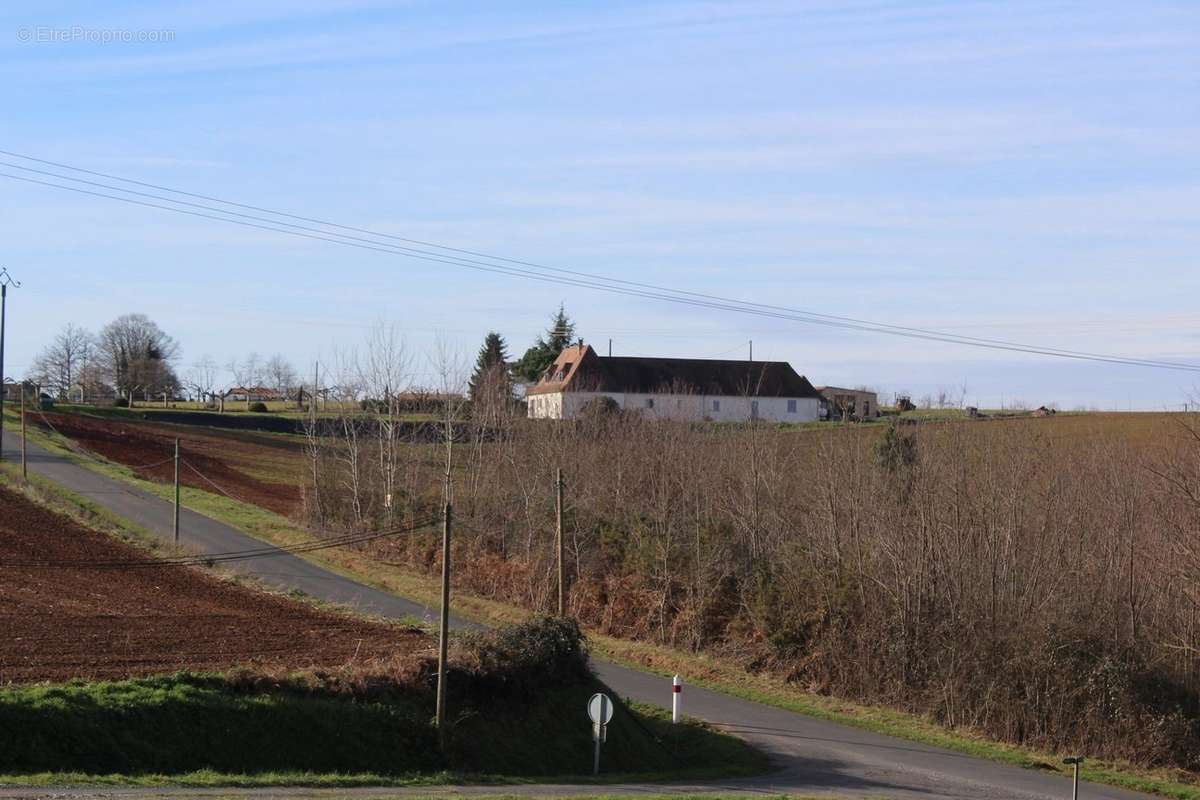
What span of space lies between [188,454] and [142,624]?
43.7 metres

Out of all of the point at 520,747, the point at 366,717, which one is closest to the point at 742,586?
the point at 520,747

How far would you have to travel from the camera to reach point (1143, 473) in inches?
1407

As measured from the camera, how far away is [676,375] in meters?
83.9

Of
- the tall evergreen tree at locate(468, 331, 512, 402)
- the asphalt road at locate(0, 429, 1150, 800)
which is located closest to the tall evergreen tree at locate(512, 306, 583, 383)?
the tall evergreen tree at locate(468, 331, 512, 402)

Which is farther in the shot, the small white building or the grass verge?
the small white building

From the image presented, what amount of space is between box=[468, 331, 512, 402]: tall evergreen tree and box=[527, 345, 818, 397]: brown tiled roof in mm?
5121

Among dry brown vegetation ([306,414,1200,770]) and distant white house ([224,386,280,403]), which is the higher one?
distant white house ([224,386,280,403])

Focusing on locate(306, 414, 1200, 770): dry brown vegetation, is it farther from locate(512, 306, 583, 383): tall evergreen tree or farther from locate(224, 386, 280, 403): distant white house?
locate(224, 386, 280, 403): distant white house

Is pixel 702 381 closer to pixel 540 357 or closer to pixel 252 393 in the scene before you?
pixel 540 357

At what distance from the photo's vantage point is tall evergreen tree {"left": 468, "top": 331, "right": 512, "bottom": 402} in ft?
182

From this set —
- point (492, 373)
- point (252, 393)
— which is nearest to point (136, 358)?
point (252, 393)

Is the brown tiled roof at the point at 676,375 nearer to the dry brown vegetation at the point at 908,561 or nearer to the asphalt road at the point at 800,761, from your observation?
the dry brown vegetation at the point at 908,561

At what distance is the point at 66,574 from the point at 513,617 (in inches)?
Answer: 541

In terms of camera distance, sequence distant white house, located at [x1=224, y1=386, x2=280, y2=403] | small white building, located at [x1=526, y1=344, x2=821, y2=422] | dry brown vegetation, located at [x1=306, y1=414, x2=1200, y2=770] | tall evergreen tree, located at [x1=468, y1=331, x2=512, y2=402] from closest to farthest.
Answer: dry brown vegetation, located at [x1=306, y1=414, x2=1200, y2=770] → tall evergreen tree, located at [x1=468, y1=331, x2=512, y2=402] → small white building, located at [x1=526, y1=344, x2=821, y2=422] → distant white house, located at [x1=224, y1=386, x2=280, y2=403]
